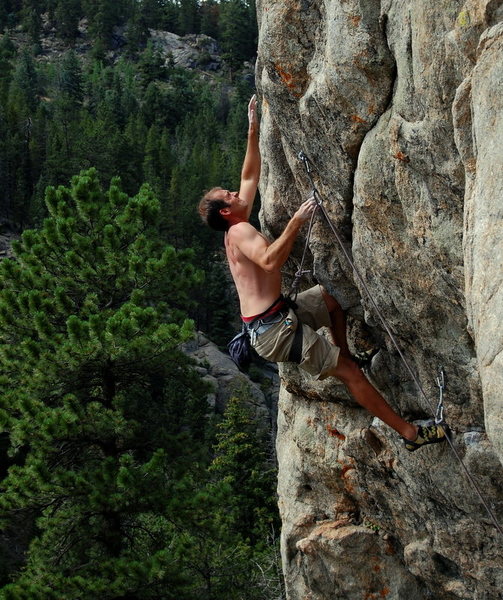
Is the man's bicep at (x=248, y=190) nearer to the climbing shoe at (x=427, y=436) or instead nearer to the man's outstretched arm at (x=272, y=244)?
the man's outstretched arm at (x=272, y=244)

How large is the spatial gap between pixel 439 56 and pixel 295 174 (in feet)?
6.75

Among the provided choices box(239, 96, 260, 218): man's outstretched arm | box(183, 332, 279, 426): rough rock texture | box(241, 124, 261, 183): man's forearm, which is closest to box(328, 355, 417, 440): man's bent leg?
box(239, 96, 260, 218): man's outstretched arm

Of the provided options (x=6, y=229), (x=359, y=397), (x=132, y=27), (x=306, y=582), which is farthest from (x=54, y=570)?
(x=132, y=27)

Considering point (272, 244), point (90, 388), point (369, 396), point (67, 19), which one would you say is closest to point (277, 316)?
point (272, 244)

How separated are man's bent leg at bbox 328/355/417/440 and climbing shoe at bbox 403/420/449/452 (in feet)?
0.13

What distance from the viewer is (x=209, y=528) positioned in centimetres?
1175

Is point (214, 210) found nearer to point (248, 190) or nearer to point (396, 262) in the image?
point (248, 190)

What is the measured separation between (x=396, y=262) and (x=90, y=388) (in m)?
7.90

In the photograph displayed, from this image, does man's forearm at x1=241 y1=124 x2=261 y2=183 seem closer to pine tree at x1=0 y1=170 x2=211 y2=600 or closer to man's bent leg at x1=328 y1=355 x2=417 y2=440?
man's bent leg at x1=328 y1=355 x2=417 y2=440

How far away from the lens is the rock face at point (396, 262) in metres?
3.86

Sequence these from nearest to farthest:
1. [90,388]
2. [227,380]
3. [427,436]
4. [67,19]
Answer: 1. [427,436]
2. [90,388]
3. [227,380]
4. [67,19]

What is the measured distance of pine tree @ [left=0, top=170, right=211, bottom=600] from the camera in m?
10.7

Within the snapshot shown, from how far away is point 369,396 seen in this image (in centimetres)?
585

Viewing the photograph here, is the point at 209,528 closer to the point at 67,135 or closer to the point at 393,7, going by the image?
the point at 393,7
